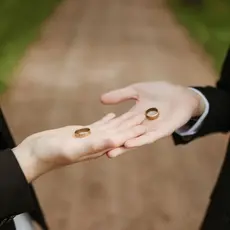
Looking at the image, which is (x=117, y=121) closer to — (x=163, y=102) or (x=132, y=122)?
(x=132, y=122)

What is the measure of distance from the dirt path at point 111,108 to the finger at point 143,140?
0.67 metres

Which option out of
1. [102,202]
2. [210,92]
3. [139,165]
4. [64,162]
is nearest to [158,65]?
[139,165]

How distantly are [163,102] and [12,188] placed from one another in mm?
274

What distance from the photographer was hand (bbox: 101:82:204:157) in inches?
27.6

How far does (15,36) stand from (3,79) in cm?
17

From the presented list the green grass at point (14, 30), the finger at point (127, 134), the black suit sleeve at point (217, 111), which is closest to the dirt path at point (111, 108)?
the green grass at point (14, 30)

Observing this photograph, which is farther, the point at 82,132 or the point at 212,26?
the point at 212,26

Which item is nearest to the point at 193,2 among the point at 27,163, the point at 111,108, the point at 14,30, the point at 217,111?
the point at 111,108

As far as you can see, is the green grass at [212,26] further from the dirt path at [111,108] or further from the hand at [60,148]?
the hand at [60,148]

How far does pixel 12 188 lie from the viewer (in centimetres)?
56

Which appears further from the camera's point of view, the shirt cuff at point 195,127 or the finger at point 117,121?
the shirt cuff at point 195,127

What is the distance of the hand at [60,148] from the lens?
0.59 meters

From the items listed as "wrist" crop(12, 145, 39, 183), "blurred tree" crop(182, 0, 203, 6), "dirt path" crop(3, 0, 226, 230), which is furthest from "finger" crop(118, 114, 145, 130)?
"blurred tree" crop(182, 0, 203, 6)

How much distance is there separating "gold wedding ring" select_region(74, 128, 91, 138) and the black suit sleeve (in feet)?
0.61
